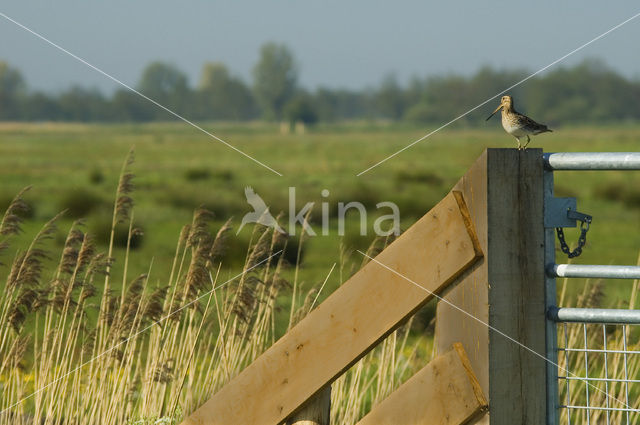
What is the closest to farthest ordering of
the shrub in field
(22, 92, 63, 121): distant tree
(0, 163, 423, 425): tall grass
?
(0, 163, 423, 425): tall grass → the shrub in field → (22, 92, 63, 121): distant tree

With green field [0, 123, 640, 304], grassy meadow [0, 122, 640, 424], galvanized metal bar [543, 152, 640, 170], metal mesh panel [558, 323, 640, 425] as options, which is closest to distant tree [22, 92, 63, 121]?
green field [0, 123, 640, 304]

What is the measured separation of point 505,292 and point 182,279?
3.45 m

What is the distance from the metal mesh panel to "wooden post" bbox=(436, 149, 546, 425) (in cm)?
13

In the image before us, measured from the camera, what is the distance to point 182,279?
5.31 m

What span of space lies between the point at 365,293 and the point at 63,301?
3.21 m

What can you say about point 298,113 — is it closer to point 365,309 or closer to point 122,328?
point 122,328

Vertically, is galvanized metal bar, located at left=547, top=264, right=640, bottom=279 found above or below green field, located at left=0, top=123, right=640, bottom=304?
above

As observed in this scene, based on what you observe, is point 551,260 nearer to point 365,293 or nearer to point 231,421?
point 365,293

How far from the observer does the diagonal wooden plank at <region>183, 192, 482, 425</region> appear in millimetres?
2131

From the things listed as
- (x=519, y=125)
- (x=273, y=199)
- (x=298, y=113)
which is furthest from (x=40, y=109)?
A: (x=519, y=125)

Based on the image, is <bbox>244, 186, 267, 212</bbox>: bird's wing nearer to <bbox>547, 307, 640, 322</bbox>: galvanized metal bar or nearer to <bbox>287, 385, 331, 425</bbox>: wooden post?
<bbox>287, 385, 331, 425</bbox>: wooden post

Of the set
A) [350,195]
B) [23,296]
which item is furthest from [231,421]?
[350,195]

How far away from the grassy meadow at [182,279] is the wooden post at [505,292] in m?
2.37

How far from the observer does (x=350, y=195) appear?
3516cm
